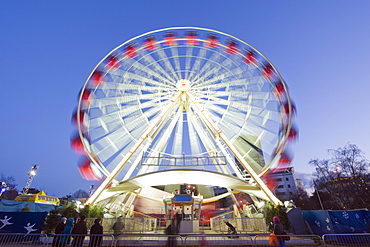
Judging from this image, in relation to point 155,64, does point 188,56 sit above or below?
above

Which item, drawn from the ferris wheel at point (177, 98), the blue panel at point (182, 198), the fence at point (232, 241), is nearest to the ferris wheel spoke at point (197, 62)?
the ferris wheel at point (177, 98)

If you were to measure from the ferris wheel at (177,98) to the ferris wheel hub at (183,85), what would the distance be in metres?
0.08

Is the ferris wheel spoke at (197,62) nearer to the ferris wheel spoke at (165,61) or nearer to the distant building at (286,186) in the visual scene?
the ferris wheel spoke at (165,61)

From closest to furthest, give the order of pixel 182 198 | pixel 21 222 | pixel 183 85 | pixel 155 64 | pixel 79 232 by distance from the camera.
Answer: pixel 79 232 → pixel 21 222 → pixel 155 64 → pixel 182 198 → pixel 183 85

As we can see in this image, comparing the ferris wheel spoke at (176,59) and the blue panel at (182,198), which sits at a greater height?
the ferris wheel spoke at (176,59)

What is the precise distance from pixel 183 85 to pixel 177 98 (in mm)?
1343

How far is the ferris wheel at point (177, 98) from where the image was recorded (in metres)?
13.4

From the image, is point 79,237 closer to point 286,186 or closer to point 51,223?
point 51,223

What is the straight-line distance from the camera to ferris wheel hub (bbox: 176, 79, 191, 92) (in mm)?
16062

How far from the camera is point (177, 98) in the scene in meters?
15.6

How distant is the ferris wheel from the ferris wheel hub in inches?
3.1

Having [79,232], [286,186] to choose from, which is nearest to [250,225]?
[79,232]

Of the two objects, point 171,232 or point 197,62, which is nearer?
point 171,232

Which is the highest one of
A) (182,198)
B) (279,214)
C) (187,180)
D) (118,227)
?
(187,180)
